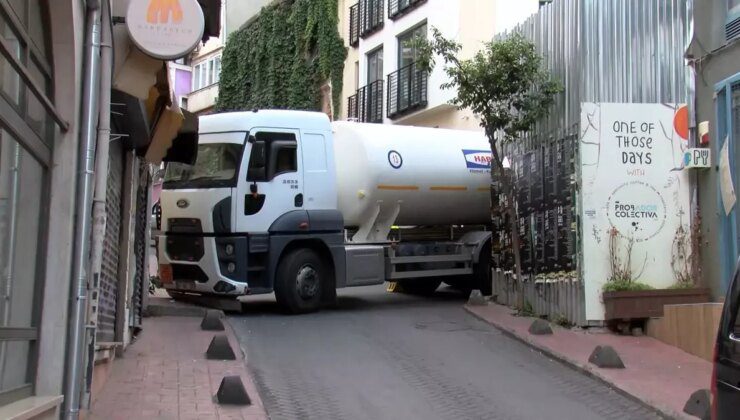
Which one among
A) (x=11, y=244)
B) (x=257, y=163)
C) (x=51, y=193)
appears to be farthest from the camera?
(x=257, y=163)

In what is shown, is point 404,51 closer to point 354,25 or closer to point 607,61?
point 354,25

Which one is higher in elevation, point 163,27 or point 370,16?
point 370,16

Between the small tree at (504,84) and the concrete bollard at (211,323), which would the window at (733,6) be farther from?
the concrete bollard at (211,323)

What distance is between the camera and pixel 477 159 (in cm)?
1473

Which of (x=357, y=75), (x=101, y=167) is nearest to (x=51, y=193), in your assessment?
(x=101, y=167)

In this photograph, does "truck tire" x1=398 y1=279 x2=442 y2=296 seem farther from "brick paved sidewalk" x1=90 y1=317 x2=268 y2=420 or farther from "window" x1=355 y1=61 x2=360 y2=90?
"window" x1=355 y1=61 x2=360 y2=90

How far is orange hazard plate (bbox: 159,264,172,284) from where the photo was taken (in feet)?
40.4

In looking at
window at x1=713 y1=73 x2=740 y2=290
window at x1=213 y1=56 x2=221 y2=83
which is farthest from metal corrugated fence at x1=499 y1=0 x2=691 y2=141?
window at x1=213 y1=56 x2=221 y2=83

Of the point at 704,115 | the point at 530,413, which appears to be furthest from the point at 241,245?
the point at 704,115

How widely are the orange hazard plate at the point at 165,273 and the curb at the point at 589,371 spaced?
5.26 m

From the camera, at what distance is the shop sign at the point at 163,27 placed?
233 inches

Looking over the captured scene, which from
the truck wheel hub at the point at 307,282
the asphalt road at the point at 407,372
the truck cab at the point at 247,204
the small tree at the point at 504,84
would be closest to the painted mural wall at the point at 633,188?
the small tree at the point at 504,84

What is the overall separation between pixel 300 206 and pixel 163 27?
6227mm

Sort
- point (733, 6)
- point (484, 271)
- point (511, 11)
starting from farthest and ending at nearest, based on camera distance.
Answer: point (511, 11), point (484, 271), point (733, 6)
